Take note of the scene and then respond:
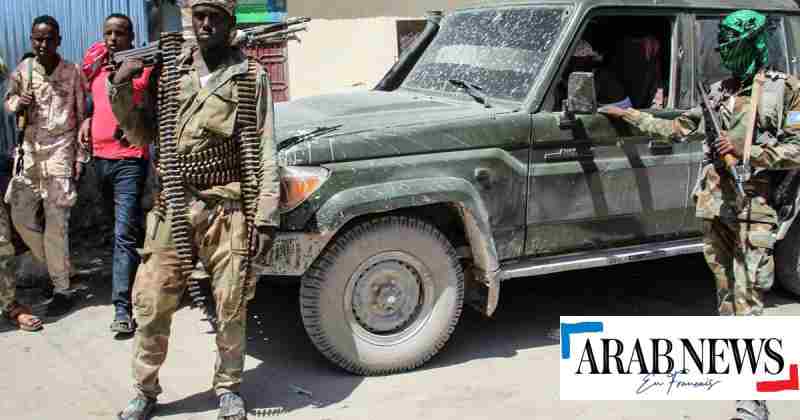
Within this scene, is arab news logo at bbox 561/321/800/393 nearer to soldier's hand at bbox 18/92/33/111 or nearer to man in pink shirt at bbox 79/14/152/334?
man in pink shirt at bbox 79/14/152/334

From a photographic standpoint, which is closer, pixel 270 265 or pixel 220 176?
pixel 220 176

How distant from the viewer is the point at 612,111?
5.05m

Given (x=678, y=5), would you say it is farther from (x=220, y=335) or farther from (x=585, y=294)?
(x=220, y=335)

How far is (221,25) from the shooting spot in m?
4.03

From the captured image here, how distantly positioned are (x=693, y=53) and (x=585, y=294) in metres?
1.87

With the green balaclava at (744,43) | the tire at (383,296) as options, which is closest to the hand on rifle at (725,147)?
the green balaclava at (744,43)

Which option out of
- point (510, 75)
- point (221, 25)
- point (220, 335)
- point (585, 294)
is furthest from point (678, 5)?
point (220, 335)

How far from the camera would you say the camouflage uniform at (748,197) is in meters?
4.13

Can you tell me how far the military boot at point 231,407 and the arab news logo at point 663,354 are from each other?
1.55 metres

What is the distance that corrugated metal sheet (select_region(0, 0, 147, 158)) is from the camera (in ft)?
23.0

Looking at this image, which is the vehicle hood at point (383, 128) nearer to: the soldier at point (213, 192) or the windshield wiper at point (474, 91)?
the windshield wiper at point (474, 91)

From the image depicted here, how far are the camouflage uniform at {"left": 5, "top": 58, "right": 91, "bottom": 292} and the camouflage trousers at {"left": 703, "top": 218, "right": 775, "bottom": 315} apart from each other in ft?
12.8

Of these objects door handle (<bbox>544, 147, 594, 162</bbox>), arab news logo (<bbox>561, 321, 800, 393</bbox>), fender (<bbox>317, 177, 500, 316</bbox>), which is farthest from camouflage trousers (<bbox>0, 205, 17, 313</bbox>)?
arab news logo (<bbox>561, 321, 800, 393</bbox>)

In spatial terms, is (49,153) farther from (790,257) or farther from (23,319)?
(790,257)
